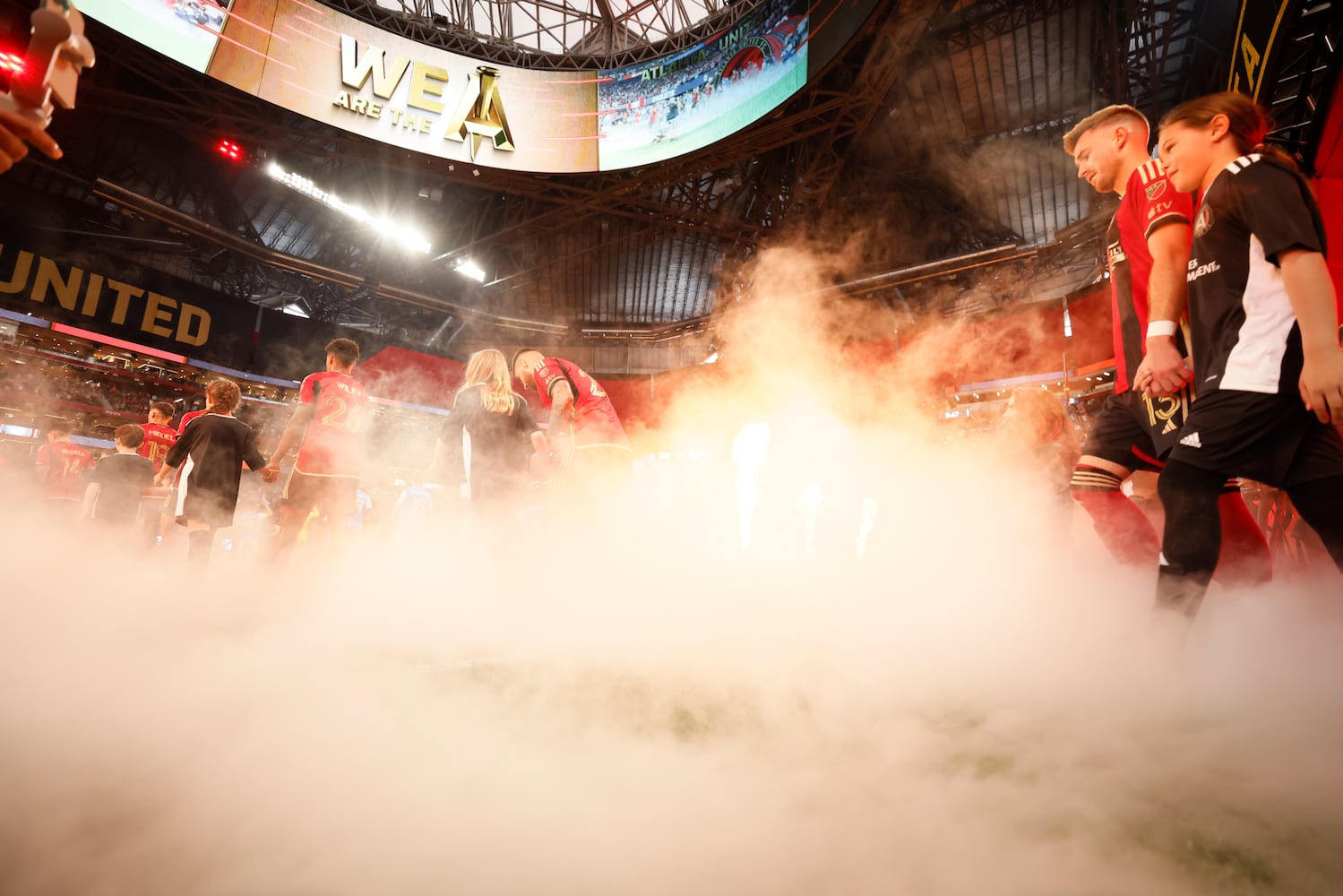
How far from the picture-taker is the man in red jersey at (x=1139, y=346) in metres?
1.68

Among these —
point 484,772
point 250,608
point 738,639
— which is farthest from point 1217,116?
point 250,608

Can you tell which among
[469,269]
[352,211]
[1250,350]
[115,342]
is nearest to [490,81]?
[352,211]

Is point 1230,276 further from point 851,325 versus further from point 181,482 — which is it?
point 851,325

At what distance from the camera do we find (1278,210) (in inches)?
53.8

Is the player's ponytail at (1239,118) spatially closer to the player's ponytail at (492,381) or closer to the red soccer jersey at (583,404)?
the red soccer jersey at (583,404)

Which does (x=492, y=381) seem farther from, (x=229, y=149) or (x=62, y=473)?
(x=229, y=149)

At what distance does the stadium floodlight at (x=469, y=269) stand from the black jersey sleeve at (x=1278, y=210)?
1587 cm

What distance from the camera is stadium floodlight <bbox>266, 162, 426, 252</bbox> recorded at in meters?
12.9

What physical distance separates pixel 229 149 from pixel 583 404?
39.5ft

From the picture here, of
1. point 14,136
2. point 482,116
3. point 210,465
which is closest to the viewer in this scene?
point 14,136

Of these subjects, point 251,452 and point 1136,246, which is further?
point 251,452

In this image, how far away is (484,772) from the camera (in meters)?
1.05

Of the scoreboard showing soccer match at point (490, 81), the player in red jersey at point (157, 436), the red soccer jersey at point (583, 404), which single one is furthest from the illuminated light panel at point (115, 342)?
the red soccer jersey at point (583, 404)

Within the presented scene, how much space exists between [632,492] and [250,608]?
9.20 ft
